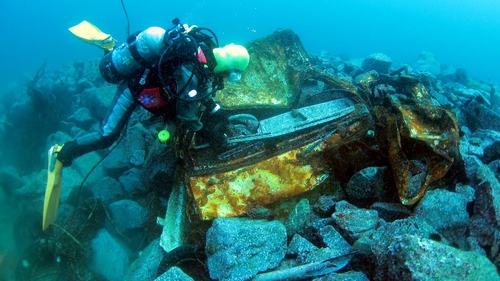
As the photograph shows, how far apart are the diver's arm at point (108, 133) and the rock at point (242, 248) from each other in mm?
2051

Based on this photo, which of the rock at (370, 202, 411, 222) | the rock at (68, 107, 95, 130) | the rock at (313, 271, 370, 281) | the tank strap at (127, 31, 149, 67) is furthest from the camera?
the rock at (68, 107, 95, 130)

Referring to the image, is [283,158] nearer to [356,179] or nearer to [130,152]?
[356,179]

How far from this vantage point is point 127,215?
4.32 meters

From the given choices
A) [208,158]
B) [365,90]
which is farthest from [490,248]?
[208,158]

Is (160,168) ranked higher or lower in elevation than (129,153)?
higher

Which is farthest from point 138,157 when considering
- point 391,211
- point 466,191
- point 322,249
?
point 466,191

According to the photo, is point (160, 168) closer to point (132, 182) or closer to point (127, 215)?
point (127, 215)

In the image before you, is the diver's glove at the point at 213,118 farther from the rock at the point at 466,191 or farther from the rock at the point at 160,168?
the rock at the point at 466,191

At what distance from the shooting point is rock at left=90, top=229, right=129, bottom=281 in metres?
3.93

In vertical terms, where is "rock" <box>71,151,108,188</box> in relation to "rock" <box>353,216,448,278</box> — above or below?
below

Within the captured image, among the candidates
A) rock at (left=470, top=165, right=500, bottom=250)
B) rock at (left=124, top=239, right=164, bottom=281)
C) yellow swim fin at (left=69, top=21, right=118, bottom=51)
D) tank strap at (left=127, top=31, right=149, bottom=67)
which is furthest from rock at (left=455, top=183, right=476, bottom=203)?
yellow swim fin at (left=69, top=21, right=118, bottom=51)

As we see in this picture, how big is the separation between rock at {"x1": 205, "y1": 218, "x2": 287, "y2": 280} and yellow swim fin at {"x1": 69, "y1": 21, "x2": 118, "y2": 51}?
3529 millimetres

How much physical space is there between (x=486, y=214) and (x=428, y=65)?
1338cm

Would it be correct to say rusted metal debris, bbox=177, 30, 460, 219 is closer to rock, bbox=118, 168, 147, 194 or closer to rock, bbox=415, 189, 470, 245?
rock, bbox=415, 189, 470, 245
